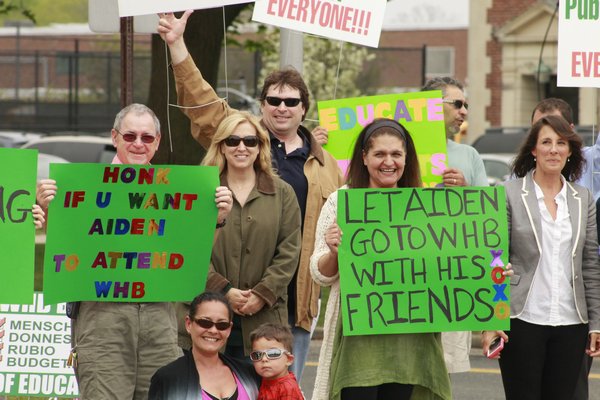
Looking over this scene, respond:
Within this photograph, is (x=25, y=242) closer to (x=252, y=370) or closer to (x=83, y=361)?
(x=83, y=361)

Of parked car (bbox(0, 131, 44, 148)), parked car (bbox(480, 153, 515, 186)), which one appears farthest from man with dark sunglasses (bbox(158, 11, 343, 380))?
parked car (bbox(0, 131, 44, 148))

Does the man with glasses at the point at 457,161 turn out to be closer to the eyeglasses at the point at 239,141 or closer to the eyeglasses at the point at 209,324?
the eyeglasses at the point at 239,141

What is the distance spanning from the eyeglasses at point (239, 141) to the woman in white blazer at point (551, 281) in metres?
1.16

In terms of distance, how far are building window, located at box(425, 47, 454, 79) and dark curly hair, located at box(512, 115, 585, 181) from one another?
50.6 meters

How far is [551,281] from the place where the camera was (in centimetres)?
615

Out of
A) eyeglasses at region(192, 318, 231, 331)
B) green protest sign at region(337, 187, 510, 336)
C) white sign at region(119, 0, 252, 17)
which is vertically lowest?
eyeglasses at region(192, 318, 231, 331)

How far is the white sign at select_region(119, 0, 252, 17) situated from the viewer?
274 inches

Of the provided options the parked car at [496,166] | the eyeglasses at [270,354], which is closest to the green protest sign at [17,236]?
the eyeglasses at [270,354]

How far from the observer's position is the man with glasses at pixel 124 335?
582 cm

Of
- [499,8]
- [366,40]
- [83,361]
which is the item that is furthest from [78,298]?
[499,8]

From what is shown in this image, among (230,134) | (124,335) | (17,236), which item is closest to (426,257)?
(230,134)

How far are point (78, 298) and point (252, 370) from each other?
81 centimetres

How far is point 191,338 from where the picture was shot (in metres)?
6.14

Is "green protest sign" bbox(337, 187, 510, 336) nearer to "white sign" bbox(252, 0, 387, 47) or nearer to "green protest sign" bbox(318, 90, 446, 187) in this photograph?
"green protest sign" bbox(318, 90, 446, 187)
